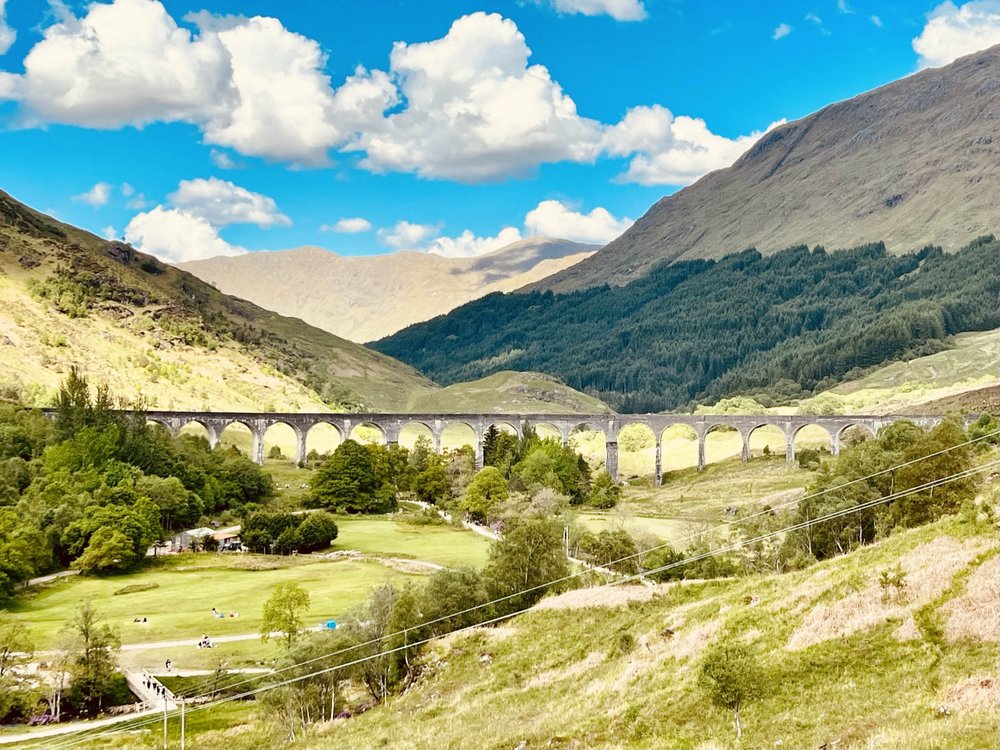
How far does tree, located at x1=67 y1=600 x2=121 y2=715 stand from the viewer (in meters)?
40.2

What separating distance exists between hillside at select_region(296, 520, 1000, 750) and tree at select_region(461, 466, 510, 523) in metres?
48.2

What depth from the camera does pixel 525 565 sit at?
48.1 metres

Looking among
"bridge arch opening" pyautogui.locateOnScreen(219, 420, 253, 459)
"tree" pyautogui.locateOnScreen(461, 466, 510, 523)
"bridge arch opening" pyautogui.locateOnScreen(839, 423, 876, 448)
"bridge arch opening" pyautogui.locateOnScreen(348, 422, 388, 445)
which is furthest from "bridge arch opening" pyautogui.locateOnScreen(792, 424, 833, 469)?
"bridge arch opening" pyautogui.locateOnScreen(219, 420, 253, 459)

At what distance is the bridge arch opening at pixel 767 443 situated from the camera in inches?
5320

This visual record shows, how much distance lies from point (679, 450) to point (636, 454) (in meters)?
8.35

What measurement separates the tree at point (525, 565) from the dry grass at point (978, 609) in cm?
2419

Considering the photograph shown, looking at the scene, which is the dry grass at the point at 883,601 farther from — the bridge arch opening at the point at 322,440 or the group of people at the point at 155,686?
the bridge arch opening at the point at 322,440

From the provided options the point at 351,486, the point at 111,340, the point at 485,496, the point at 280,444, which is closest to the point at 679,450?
the point at 485,496

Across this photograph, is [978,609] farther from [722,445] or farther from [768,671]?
[722,445]

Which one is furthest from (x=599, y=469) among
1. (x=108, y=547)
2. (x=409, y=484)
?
(x=108, y=547)

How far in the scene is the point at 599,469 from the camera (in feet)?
472

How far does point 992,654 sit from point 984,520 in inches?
377

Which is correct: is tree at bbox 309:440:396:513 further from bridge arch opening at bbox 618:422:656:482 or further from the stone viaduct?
bridge arch opening at bbox 618:422:656:482

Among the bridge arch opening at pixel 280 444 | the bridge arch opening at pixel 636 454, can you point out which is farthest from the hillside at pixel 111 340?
the bridge arch opening at pixel 636 454
